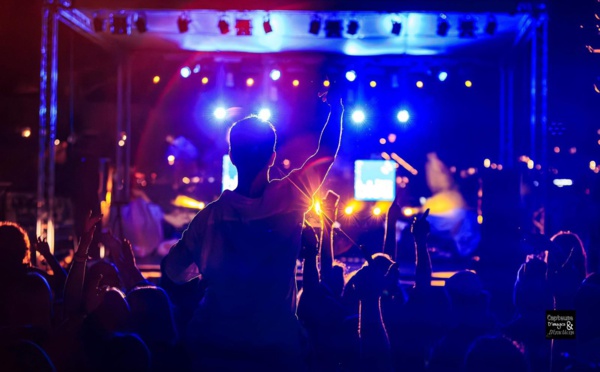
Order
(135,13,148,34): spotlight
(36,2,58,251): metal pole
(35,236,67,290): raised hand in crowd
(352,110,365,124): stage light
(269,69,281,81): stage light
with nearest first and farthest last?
1. (35,236,67,290): raised hand in crowd
2. (36,2,58,251): metal pole
3. (135,13,148,34): spotlight
4. (269,69,281,81): stage light
5. (352,110,365,124): stage light

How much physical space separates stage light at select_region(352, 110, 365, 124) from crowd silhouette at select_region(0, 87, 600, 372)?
233 inches

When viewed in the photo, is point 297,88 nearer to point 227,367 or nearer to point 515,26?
point 515,26

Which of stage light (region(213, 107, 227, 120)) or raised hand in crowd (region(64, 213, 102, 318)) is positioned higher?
stage light (region(213, 107, 227, 120))

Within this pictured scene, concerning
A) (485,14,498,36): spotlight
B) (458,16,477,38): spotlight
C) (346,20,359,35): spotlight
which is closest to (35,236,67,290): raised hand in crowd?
(346,20,359,35): spotlight

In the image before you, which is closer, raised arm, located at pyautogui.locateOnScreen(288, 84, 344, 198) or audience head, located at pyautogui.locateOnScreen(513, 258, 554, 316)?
raised arm, located at pyautogui.locateOnScreen(288, 84, 344, 198)

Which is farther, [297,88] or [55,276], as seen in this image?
[297,88]

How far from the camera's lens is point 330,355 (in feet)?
9.75

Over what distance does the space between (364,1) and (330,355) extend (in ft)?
12.3

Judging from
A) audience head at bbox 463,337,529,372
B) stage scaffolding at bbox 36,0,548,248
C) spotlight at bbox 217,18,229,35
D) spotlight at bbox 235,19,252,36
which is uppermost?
spotlight at bbox 217,18,229,35

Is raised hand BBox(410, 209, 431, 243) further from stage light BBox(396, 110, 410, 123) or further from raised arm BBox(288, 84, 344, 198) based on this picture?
stage light BBox(396, 110, 410, 123)

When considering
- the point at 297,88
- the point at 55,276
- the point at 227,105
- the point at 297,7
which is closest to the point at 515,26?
the point at 297,7

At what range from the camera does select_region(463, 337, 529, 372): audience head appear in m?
3.06

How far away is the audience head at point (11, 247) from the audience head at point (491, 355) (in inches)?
107

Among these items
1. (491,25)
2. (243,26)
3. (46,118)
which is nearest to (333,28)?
(243,26)
